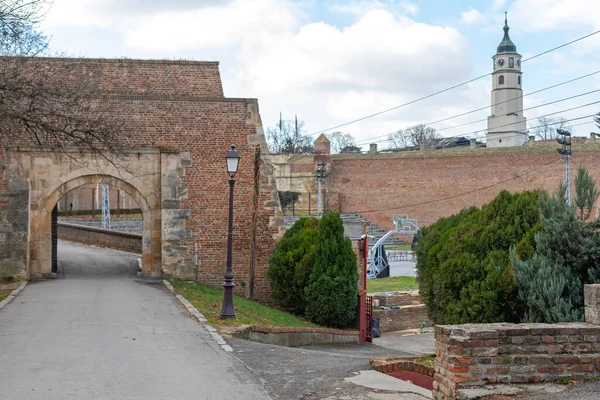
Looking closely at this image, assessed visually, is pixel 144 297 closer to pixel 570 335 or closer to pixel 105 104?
pixel 105 104

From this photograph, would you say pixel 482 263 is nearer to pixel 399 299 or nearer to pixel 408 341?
pixel 408 341

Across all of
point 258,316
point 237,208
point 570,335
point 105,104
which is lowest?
point 258,316

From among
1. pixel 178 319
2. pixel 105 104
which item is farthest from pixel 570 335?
pixel 105 104

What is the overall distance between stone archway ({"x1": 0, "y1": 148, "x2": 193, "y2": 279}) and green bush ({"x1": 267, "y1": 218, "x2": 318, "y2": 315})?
8.01ft

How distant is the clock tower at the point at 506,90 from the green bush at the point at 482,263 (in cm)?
8425

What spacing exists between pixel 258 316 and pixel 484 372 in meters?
8.81

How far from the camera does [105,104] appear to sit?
18688mm

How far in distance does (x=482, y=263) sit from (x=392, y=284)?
17688 millimetres

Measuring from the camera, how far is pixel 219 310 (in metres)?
14.4

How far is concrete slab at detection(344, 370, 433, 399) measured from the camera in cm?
788

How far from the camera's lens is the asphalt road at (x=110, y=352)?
7703mm

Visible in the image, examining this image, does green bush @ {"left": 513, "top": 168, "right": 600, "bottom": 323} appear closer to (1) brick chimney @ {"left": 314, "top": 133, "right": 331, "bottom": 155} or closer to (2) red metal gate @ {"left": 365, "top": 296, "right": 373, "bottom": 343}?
(2) red metal gate @ {"left": 365, "top": 296, "right": 373, "bottom": 343}

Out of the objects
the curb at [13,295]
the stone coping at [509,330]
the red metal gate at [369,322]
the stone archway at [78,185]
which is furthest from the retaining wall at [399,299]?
the stone coping at [509,330]

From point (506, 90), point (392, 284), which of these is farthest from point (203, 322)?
point (506, 90)
